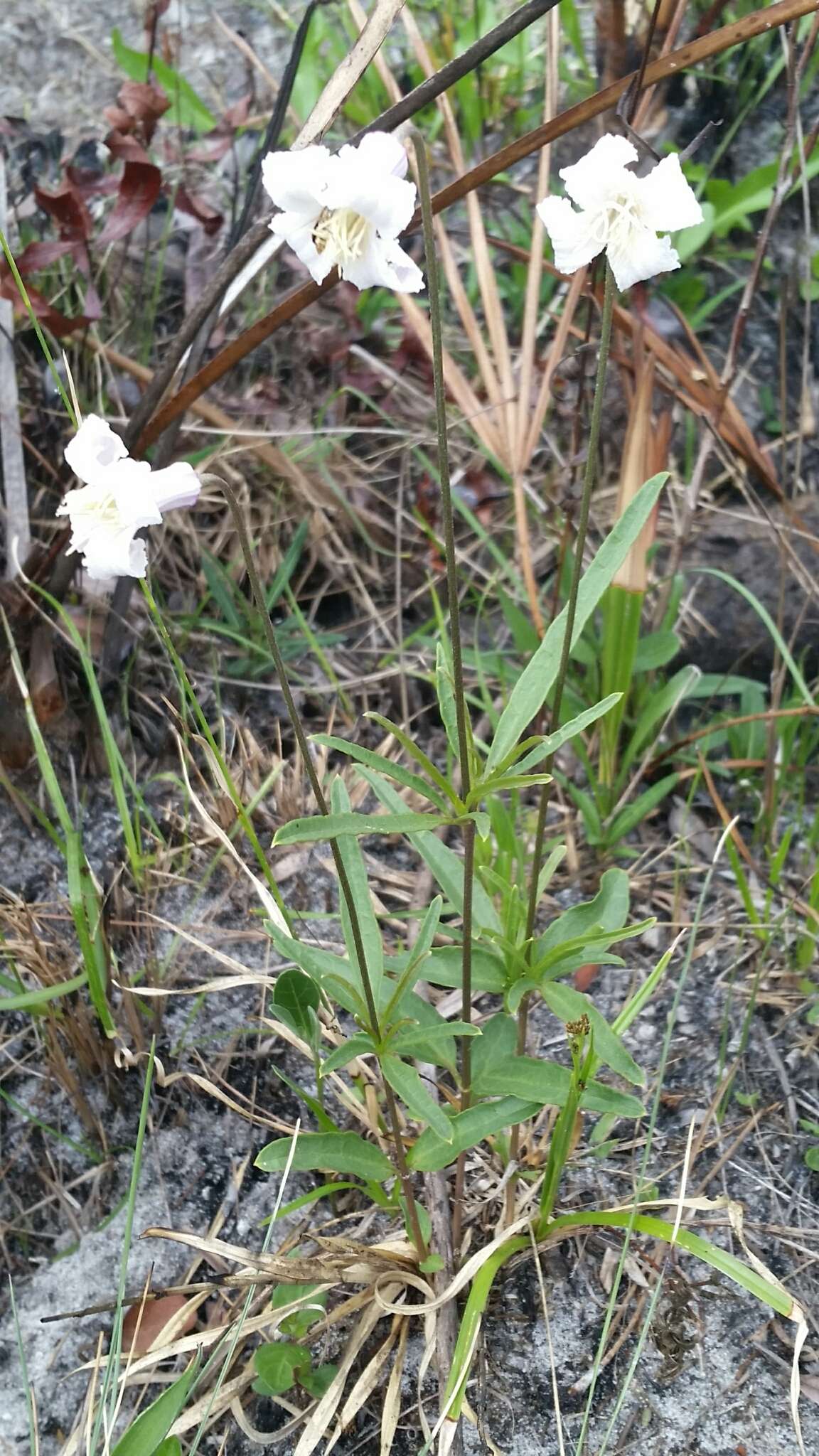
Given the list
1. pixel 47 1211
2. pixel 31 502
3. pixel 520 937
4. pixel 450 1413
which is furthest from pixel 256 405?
pixel 450 1413

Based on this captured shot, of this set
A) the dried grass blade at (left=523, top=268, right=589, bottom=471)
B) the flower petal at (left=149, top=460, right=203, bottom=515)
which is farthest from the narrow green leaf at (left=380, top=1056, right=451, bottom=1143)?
the dried grass blade at (left=523, top=268, right=589, bottom=471)

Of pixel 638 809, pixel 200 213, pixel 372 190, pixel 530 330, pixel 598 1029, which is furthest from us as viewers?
pixel 200 213

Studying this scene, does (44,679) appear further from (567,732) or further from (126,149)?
(567,732)

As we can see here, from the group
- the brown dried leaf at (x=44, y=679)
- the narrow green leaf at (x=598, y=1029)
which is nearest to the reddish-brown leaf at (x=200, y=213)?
the brown dried leaf at (x=44, y=679)

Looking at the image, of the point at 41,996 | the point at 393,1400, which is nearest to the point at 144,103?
the point at 41,996

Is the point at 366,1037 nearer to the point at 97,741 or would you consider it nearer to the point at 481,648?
the point at 97,741
